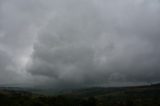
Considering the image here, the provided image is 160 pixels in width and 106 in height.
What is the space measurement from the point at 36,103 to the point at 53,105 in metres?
11.5

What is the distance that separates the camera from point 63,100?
650ft

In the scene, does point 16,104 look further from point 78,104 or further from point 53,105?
point 78,104

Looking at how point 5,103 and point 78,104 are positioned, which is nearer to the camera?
point 5,103

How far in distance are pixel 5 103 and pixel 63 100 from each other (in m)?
42.6

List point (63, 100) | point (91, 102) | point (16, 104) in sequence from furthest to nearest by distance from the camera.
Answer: point (63, 100), point (91, 102), point (16, 104)

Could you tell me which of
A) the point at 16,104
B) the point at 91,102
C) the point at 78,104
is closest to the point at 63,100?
the point at 78,104

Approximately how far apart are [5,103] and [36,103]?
2052 centimetres

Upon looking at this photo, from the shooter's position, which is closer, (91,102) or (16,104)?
(16,104)

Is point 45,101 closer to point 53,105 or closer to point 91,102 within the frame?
point 53,105

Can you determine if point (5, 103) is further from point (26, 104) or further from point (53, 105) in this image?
point (53, 105)

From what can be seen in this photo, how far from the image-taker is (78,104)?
193125 mm

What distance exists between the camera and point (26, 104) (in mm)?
172500

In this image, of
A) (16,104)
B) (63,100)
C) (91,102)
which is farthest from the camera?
(63,100)

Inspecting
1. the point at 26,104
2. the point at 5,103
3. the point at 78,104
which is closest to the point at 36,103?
the point at 26,104
